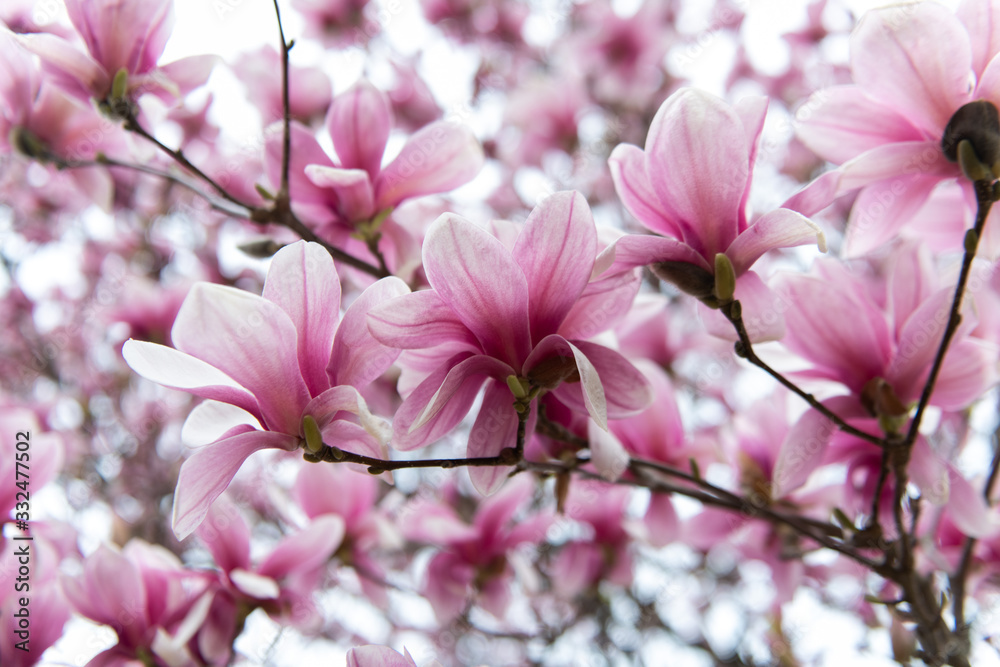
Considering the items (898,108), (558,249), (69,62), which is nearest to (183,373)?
(558,249)

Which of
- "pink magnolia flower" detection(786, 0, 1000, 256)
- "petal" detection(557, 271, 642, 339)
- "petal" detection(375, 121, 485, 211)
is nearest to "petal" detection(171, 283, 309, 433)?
"petal" detection(557, 271, 642, 339)

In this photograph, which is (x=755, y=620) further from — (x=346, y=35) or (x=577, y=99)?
(x=346, y=35)

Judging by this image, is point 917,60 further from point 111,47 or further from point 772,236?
point 111,47

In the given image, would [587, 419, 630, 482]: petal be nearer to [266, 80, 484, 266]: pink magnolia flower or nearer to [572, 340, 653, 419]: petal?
[572, 340, 653, 419]: petal

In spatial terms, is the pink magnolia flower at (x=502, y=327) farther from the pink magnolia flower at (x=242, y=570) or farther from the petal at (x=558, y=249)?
the pink magnolia flower at (x=242, y=570)

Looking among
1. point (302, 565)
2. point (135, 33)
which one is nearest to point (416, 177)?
point (135, 33)

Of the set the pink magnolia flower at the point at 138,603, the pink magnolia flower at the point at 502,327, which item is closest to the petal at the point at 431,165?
the pink magnolia flower at the point at 502,327
